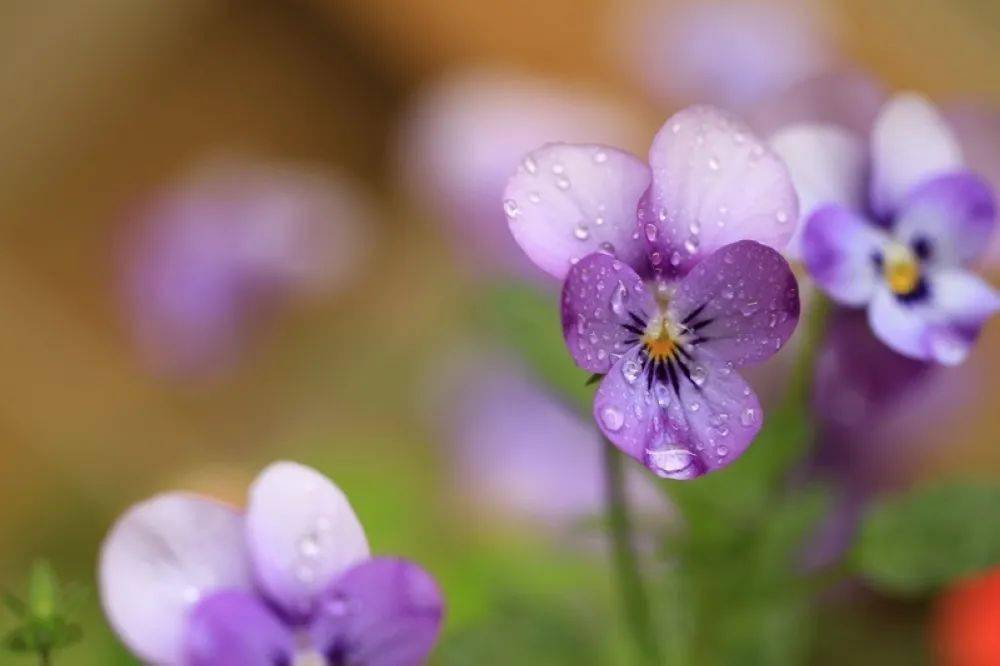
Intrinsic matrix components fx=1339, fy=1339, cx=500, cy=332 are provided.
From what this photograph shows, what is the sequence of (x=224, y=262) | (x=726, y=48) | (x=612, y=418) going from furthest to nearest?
(x=726, y=48) < (x=224, y=262) < (x=612, y=418)

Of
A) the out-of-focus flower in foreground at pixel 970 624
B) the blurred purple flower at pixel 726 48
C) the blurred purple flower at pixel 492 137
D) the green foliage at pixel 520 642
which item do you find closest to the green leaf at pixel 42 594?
the green foliage at pixel 520 642

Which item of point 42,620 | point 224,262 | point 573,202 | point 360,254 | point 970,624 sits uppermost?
point 360,254

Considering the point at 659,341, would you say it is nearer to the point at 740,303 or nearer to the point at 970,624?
the point at 740,303

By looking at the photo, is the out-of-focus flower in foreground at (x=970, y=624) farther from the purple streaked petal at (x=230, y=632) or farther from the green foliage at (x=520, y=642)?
the purple streaked petal at (x=230, y=632)

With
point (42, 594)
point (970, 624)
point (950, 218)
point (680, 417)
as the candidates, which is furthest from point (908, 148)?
point (970, 624)

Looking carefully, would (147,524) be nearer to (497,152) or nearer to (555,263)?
Result: (555,263)

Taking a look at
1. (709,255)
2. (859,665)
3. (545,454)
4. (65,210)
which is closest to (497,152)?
(545,454)
